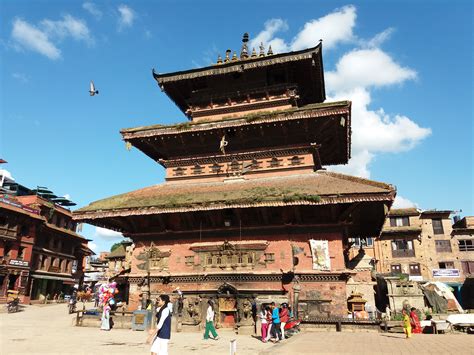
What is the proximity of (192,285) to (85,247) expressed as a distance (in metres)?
45.8

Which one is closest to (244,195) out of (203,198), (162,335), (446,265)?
(203,198)

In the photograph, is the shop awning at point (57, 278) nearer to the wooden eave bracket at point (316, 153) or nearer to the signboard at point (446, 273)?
the wooden eave bracket at point (316, 153)

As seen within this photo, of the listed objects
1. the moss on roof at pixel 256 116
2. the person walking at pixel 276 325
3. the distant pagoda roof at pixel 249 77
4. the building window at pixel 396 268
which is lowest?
the person walking at pixel 276 325

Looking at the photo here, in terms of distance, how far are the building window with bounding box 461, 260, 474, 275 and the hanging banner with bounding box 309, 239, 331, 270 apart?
3745cm

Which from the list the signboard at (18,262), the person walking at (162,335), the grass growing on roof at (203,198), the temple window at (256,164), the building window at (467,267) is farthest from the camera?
the building window at (467,267)

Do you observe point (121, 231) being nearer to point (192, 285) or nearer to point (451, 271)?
point (192, 285)

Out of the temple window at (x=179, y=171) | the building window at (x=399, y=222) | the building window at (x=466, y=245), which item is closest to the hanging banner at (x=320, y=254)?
the temple window at (x=179, y=171)

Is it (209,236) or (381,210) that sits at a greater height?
(381,210)

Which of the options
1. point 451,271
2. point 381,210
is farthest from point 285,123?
point 451,271

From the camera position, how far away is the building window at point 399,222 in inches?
1820

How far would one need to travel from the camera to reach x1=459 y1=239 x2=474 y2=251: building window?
146 feet

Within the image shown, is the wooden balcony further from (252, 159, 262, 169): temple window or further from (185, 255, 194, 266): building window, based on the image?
(185, 255, 194, 266): building window

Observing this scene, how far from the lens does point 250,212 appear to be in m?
17.1

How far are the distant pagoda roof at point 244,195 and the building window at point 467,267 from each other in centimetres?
3625
